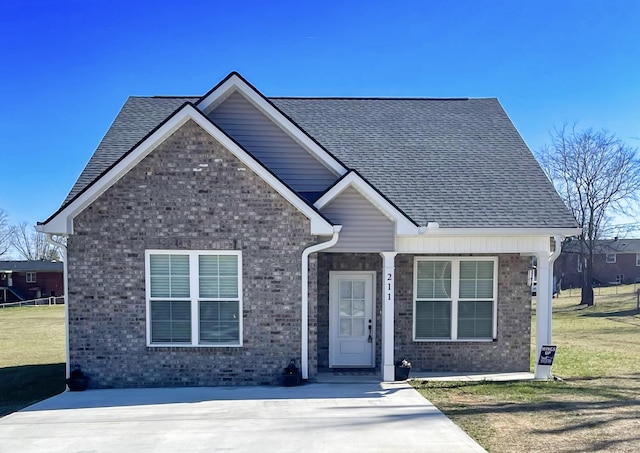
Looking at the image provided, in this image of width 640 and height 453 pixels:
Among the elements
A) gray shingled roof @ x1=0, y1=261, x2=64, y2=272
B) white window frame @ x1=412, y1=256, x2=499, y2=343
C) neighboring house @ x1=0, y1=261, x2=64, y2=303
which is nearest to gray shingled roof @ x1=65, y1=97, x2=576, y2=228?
white window frame @ x1=412, y1=256, x2=499, y2=343

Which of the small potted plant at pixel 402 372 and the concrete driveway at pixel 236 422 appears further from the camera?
the small potted plant at pixel 402 372

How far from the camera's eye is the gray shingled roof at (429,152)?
1009cm

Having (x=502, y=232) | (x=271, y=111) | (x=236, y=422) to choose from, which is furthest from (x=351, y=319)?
(x=271, y=111)

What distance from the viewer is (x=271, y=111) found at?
32.4ft

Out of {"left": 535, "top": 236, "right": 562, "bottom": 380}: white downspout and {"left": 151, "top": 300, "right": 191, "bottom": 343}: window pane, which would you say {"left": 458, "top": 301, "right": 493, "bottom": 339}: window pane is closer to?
{"left": 535, "top": 236, "right": 562, "bottom": 380}: white downspout

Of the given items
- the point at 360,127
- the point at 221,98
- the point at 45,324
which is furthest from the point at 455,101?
the point at 45,324

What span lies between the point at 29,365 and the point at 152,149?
25.6 ft

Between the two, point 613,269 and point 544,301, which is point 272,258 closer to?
point 544,301

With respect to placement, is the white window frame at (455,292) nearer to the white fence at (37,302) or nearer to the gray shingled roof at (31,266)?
the white fence at (37,302)

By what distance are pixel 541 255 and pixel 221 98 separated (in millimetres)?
7848

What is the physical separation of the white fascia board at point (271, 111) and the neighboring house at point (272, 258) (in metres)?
0.03

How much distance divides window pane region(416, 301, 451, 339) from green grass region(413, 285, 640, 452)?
143 cm

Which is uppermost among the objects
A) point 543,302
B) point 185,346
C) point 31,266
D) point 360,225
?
point 360,225

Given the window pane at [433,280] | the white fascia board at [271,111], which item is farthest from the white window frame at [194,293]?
the window pane at [433,280]
